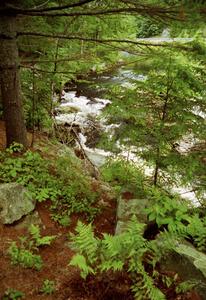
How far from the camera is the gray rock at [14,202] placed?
5.45m

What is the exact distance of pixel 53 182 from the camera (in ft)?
21.3

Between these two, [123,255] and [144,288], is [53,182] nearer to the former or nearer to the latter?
[123,255]

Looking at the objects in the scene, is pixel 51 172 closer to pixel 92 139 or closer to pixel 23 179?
pixel 23 179

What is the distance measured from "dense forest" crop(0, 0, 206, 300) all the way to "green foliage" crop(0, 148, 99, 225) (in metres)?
0.02

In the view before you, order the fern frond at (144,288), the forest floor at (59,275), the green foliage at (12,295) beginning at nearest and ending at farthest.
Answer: the fern frond at (144,288) → the forest floor at (59,275) → the green foliage at (12,295)

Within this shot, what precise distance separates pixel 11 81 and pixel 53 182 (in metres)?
2.06

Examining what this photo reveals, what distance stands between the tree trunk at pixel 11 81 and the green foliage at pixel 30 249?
244 centimetres

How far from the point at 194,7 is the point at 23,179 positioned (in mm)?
4096

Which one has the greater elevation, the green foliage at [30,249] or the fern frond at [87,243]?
the fern frond at [87,243]

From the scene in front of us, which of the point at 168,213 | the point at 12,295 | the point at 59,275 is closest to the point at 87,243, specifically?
the point at 59,275

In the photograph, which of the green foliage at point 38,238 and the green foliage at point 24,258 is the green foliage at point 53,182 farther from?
the green foliage at point 24,258

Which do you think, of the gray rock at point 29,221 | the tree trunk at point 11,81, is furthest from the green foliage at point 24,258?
the tree trunk at point 11,81

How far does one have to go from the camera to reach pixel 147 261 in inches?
153

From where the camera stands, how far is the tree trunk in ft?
20.2
